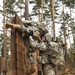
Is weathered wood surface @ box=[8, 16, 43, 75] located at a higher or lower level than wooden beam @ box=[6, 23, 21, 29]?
lower

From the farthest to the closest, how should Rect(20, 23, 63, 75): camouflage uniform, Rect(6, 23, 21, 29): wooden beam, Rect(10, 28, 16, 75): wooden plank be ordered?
Rect(20, 23, 63, 75): camouflage uniform → Rect(10, 28, 16, 75): wooden plank → Rect(6, 23, 21, 29): wooden beam

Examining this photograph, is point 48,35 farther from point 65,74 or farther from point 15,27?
point 65,74

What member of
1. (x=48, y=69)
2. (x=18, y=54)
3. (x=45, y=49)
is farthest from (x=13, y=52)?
(x=48, y=69)

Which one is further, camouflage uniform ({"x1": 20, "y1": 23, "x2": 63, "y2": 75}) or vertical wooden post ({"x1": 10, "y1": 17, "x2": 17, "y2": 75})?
camouflage uniform ({"x1": 20, "y1": 23, "x2": 63, "y2": 75})

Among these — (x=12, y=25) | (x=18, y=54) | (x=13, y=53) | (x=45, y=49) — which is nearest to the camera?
(x=12, y=25)

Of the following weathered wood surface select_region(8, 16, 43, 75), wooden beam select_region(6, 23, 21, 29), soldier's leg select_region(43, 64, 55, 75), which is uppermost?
wooden beam select_region(6, 23, 21, 29)

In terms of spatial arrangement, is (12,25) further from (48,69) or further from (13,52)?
(48,69)

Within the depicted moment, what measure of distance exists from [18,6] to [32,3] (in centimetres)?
320

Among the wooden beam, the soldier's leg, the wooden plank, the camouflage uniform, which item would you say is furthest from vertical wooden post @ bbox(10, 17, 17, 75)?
the soldier's leg

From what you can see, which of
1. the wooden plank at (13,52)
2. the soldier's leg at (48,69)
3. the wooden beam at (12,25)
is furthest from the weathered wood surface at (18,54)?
the soldier's leg at (48,69)

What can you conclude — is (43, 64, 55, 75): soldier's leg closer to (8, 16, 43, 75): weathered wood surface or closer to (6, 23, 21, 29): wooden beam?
(8, 16, 43, 75): weathered wood surface

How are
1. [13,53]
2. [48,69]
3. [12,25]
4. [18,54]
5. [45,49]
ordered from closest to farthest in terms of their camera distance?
[12,25], [13,53], [18,54], [45,49], [48,69]

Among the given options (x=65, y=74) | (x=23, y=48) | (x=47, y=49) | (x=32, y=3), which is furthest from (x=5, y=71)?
(x=32, y=3)

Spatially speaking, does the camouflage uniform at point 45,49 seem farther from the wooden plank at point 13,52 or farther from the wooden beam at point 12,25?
the wooden plank at point 13,52
